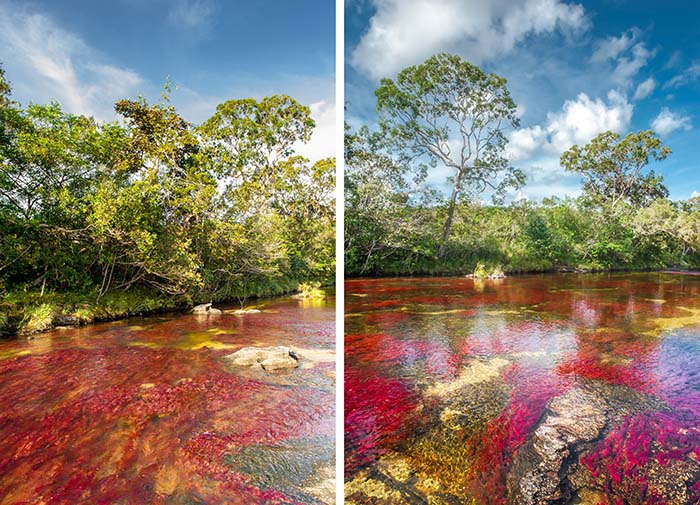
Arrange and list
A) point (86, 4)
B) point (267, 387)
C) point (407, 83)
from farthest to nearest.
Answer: point (86, 4) < point (407, 83) < point (267, 387)

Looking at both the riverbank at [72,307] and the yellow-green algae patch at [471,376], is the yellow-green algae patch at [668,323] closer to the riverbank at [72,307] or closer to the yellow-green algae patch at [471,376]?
the yellow-green algae patch at [471,376]

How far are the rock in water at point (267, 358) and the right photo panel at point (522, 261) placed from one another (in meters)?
0.46

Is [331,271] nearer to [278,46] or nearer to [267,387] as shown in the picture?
[278,46]

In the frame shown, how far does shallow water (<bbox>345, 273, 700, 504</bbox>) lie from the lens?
1074mm

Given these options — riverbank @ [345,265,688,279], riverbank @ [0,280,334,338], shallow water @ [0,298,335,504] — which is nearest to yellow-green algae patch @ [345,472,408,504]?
shallow water @ [0,298,335,504]

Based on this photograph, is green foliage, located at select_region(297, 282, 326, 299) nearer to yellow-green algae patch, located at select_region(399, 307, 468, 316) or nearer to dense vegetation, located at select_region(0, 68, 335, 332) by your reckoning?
dense vegetation, located at select_region(0, 68, 335, 332)

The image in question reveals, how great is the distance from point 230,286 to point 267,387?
4376mm

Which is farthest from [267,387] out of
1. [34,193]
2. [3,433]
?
[34,193]

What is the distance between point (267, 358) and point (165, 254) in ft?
9.17

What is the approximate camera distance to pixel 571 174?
19.6 ft

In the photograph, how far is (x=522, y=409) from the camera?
5.06ft

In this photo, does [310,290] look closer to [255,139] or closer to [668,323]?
[255,139]

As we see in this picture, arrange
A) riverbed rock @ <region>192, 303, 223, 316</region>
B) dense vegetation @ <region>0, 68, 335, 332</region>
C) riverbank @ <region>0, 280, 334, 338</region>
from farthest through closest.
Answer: riverbed rock @ <region>192, 303, 223, 316</region>
dense vegetation @ <region>0, 68, 335, 332</region>
riverbank @ <region>0, 280, 334, 338</region>

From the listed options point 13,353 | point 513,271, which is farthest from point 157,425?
point 513,271
